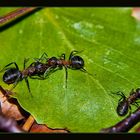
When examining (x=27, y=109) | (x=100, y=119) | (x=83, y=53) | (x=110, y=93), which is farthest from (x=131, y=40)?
(x=27, y=109)

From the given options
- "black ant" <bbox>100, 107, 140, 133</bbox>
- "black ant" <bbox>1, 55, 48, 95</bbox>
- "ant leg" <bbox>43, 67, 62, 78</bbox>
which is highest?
"black ant" <bbox>1, 55, 48, 95</bbox>

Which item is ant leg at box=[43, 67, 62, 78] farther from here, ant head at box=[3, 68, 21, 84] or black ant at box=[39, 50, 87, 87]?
ant head at box=[3, 68, 21, 84]

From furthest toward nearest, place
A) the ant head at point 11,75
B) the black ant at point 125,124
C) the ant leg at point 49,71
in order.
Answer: the ant leg at point 49,71 → the ant head at point 11,75 → the black ant at point 125,124

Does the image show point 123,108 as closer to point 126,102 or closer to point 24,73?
point 126,102

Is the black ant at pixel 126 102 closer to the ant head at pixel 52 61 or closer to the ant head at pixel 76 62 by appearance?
the ant head at pixel 76 62

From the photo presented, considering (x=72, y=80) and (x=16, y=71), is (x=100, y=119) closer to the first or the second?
(x=72, y=80)

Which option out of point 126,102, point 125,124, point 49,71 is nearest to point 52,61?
point 49,71

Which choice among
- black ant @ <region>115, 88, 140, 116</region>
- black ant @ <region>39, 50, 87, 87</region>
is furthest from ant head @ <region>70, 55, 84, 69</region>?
black ant @ <region>115, 88, 140, 116</region>

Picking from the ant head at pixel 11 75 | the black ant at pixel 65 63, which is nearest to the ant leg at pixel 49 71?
the black ant at pixel 65 63
